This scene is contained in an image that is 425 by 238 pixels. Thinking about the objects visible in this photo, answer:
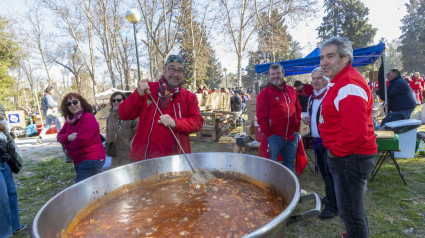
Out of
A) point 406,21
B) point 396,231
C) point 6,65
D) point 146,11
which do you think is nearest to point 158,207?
point 396,231

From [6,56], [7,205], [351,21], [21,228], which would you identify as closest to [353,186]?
[7,205]

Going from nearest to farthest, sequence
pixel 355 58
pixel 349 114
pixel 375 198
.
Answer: pixel 349 114 → pixel 375 198 → pixel 355 58

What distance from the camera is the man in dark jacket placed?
5223 mm

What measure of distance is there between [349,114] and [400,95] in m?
5.01

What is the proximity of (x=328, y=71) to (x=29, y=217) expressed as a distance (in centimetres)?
458

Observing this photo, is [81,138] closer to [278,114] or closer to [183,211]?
[183,211]

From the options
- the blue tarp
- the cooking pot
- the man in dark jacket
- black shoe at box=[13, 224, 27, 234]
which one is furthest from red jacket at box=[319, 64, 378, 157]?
the blue tarp

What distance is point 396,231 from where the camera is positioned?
8.57 feet

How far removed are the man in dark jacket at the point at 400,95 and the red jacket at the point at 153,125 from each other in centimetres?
527

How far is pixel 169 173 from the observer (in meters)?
1.98

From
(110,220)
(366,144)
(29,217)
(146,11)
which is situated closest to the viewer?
(110,220)

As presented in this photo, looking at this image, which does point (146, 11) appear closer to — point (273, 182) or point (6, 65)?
point (6, 65)

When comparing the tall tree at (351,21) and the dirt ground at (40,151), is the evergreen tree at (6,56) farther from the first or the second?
the tall tree at (351,21)

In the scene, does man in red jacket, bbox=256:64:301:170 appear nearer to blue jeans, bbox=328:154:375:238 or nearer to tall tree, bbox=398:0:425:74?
blue jeans, bbox=328:154:375:238
